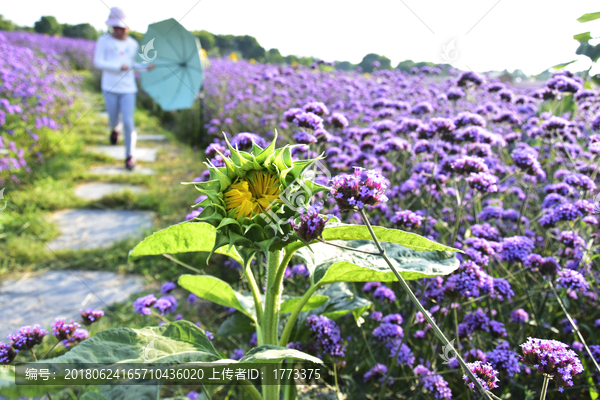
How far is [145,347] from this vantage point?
933 millimetres

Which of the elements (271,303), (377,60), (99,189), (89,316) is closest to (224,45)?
(377,60)

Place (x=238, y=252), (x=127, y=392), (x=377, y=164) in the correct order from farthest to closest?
(x=377, y=164) → (x=238, y=252) → (x=127, y=392)

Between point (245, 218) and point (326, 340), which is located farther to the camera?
point (326, 340)

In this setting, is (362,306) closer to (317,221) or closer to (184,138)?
(317,221)

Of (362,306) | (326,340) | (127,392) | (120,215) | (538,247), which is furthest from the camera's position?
(120,215)

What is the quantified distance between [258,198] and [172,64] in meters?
4.21

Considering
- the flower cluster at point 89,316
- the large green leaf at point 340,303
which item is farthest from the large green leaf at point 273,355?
the flower cluster at point 89,316

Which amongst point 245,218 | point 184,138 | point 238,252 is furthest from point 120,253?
point 184,138

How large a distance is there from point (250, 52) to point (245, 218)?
11128 mm

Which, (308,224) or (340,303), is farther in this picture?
(340,303)

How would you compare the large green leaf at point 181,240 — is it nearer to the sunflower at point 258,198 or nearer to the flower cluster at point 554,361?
the sunflower at point 258,198

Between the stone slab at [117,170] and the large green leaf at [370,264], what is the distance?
13.6 feet

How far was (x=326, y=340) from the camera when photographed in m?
1.42

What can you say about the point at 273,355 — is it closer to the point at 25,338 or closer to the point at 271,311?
the point at 271,311
